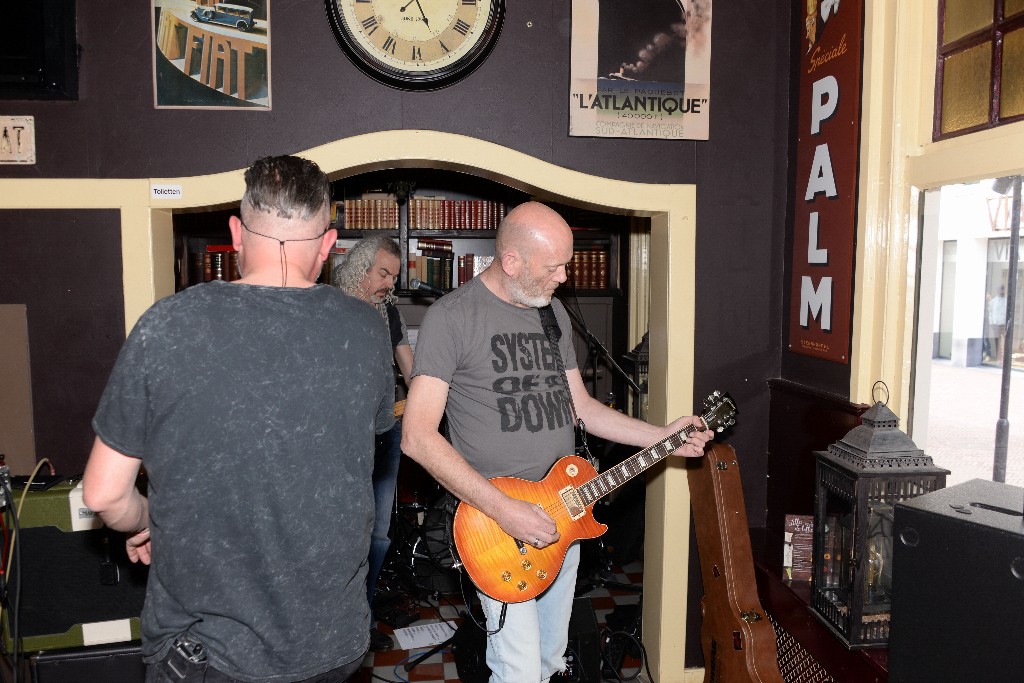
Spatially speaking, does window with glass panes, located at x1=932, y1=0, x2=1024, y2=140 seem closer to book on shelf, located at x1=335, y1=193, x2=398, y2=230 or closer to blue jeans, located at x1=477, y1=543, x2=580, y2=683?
blue jeans, located at x1=477, y1=543, x2=580, y2=683

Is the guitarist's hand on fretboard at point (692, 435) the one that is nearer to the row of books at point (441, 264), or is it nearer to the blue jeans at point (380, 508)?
the blue jeans at point (380, 508)

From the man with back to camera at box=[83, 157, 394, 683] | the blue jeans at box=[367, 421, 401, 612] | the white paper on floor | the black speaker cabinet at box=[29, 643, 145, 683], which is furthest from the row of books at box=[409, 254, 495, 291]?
the man with back to camera at box=[83, 157, 394, 683]

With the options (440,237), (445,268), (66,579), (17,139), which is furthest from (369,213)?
(66,579)

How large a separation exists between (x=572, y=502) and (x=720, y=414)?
59 cm

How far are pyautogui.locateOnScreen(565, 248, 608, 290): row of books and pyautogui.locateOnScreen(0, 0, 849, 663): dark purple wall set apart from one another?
8.86 feet

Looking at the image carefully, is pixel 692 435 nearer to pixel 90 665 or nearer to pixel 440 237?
pixel 90 665

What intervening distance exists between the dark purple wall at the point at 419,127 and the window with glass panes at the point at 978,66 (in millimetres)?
792

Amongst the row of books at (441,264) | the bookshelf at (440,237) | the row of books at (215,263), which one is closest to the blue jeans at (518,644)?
the bookshelf at (440,237)

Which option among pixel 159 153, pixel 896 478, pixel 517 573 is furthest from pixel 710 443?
pixel 159 153

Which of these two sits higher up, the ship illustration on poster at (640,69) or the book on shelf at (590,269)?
the ship illustration on poster at (640,69)

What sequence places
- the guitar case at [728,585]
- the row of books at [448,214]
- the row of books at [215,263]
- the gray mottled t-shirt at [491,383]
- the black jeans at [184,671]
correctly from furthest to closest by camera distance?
the row of books at [448,214] < the row of books at [215,263] < the guitar case at [728,585] < the gray mottled t-shirt at [491,383] < the black jeans at [184,671]

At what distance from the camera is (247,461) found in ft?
4.24

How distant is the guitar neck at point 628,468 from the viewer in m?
2.36

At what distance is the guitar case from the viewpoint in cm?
254
